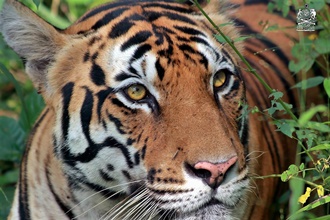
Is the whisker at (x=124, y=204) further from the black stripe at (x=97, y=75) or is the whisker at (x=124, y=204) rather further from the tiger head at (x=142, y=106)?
the black stripe at (x=97, y=75)

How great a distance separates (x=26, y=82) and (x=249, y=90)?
71.2 inches

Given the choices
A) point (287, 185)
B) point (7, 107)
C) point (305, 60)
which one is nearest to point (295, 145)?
point (287, 185)

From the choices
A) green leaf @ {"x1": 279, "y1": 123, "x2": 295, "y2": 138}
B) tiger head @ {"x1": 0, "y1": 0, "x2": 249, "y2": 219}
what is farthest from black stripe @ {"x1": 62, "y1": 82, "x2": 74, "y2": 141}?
green leaf @ {"x1": 279, "y1": 123, "x2": 295, "y2": 138}

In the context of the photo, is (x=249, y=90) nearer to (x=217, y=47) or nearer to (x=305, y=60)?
(x=305, y=60)

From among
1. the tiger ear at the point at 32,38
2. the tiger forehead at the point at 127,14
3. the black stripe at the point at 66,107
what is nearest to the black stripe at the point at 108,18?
the tiger forehead at the point at 127,14

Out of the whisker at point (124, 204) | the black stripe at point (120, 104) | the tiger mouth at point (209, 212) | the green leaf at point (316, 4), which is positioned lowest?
the tiger mouth at point (209, 212)

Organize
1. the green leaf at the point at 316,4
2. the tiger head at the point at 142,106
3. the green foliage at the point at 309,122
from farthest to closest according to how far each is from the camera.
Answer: the green leaf at the point at 316,4
the tiger head at the point at 142,106
the green foliage at the point at 309,122

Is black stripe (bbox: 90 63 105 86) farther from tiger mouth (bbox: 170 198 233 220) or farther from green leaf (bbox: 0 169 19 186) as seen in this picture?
green leaf (bbox: 0 169 19 186)

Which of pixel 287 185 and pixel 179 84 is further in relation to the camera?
pixel 287 185

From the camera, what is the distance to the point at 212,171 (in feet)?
7.93

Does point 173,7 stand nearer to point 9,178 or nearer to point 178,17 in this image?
point 178,17

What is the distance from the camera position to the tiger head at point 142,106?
251 cm

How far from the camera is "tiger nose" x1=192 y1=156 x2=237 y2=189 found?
2414mm

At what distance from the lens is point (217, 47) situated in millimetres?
2793
